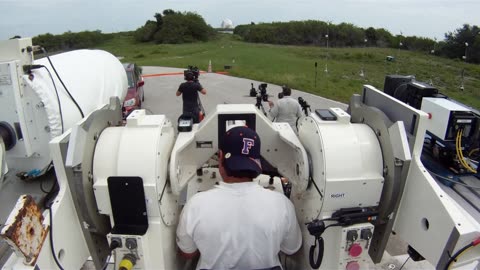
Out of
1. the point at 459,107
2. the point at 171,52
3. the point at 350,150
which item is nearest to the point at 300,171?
the point at 350,150

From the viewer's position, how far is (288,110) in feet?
19.8

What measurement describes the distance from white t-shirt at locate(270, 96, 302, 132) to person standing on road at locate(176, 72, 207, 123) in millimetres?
2145

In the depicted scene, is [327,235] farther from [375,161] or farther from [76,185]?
[76,185]

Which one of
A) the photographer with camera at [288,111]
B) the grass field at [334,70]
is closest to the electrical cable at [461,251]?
the photographer with camera at [288,111]

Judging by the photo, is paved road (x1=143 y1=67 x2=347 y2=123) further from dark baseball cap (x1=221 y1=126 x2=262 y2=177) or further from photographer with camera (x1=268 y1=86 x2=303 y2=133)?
dark baseball cap (x1=221 y1=126 x2=262 y2=177)

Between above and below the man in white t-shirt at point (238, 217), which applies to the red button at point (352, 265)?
below

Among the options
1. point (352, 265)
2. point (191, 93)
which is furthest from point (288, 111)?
point (352, 265)

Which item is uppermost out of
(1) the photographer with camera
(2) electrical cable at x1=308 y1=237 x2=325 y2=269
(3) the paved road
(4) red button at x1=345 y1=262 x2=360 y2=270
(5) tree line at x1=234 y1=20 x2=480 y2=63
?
(5) tree line at x1=234 y1=20 x2=480 y2=63

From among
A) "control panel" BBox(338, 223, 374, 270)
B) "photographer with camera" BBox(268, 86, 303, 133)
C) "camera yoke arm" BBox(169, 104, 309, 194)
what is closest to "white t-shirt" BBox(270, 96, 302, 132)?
"photographer with camera" BBox(268, 86, 303, 133)

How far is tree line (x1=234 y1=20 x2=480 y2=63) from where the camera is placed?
1550 inches

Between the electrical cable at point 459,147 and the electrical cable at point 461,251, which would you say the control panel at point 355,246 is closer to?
the electrical cable at point 461,251

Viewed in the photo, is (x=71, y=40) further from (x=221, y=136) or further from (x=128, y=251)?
(x=128, y=251)

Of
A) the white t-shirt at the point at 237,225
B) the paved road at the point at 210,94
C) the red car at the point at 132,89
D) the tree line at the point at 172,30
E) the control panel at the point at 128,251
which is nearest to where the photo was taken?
the white t-shirt at the point at 237,225

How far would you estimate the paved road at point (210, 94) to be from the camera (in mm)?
12070
